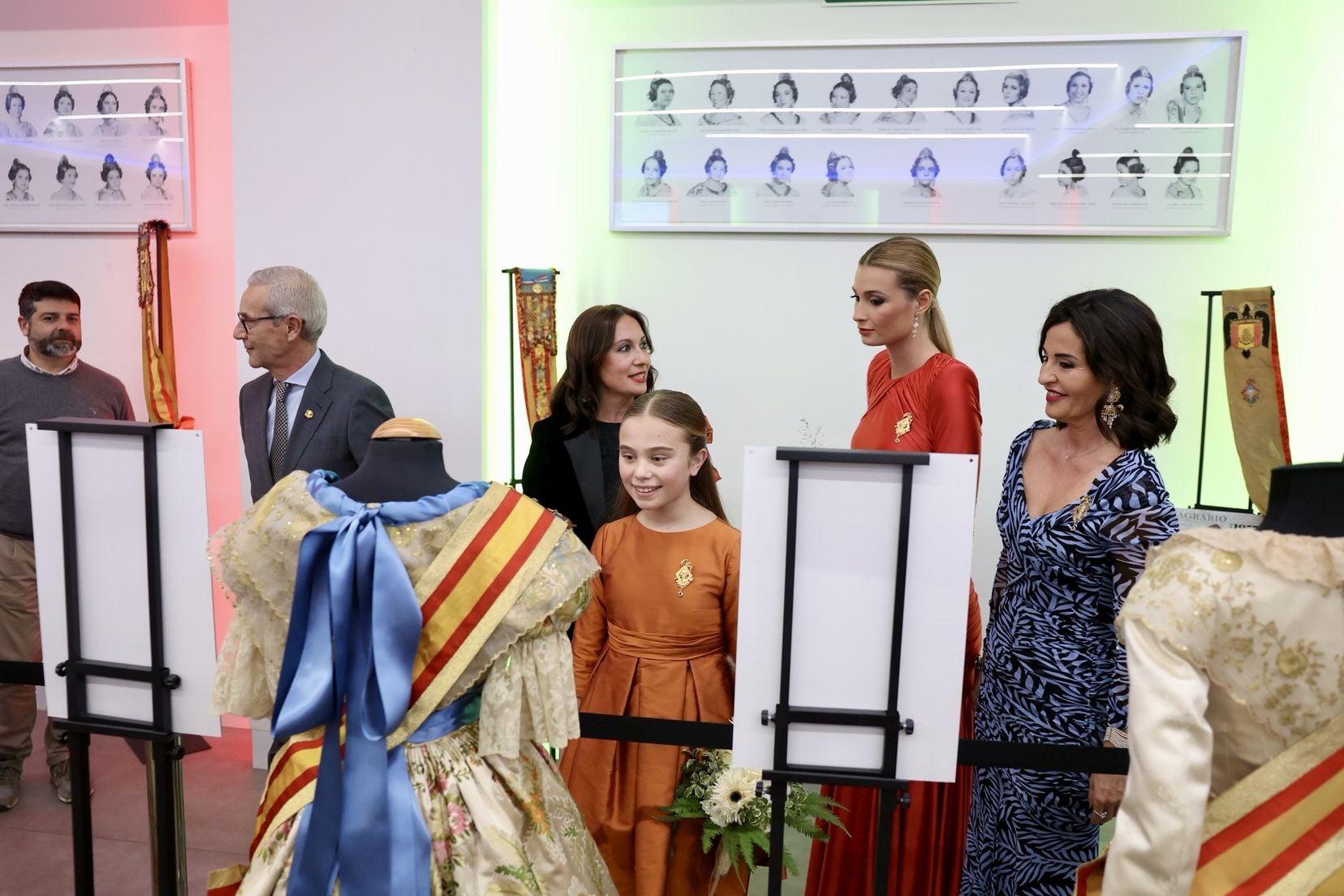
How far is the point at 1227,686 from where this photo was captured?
4.25ft

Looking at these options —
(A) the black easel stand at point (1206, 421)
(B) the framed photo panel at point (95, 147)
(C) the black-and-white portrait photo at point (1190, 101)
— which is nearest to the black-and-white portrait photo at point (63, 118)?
(B) the framed photo panel at point (95, 147)

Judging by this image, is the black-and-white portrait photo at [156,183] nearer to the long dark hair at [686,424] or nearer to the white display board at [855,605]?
the long dark hair at [686,424]

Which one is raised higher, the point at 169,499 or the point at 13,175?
the point at 13,175

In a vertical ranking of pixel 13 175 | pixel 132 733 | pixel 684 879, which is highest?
pixel 13 175

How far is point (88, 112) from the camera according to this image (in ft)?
13.4

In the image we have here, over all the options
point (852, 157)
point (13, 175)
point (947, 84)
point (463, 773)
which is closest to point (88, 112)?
point (13, 175)

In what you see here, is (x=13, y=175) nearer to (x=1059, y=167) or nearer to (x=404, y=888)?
(x=404, y=888)

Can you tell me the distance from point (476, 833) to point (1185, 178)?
130 inches

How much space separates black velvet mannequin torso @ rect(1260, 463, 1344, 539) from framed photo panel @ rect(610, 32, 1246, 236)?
2533 mm

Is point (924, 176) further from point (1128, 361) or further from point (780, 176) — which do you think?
point (1128, 361)

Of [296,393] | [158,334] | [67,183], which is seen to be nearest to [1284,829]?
[296,393]

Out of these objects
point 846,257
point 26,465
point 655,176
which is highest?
point 655,176

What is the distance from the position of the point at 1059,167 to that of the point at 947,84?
0.51 meters

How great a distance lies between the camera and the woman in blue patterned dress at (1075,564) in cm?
184
